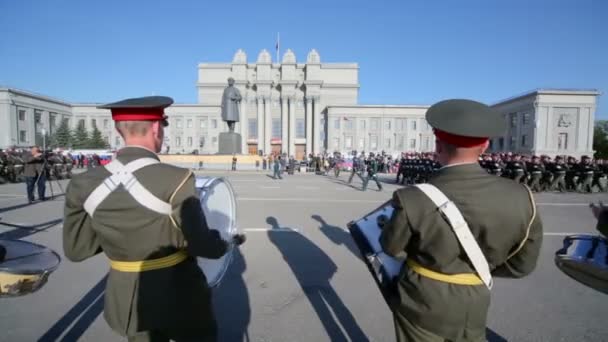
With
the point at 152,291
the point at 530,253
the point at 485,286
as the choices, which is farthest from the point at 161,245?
the point at 530,253

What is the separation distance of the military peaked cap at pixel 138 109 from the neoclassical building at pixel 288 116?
64903mm

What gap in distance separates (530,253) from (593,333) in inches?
94.5

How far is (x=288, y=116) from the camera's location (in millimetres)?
70000

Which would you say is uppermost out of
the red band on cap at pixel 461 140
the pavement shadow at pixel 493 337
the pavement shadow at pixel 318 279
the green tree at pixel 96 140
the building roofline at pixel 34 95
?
the building roofline at pixel 34 95

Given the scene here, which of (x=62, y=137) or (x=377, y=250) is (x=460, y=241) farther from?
(x=62, y=137)

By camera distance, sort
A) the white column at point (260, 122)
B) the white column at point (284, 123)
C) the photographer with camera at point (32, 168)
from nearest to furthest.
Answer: the photographer with camera at point (32, 168) < the white column at point (284, 123) < the white column at point (260, 122)

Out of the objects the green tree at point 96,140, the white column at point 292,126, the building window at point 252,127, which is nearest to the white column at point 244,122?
the building window at point 252,127

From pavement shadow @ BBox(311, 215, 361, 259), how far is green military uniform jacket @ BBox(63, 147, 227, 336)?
3.75m

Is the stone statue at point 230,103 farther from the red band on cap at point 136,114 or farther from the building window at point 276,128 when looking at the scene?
the building window at point 276,128

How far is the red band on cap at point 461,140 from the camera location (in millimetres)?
1497

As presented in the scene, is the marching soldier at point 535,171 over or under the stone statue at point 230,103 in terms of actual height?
under

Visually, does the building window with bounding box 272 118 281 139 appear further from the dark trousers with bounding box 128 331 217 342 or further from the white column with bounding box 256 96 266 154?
the dark trousers with bounding box 128 331 217 342

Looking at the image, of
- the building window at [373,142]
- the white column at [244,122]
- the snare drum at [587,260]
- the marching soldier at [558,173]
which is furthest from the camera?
the white column at [244,122]

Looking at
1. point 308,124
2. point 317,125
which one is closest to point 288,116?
point 308,124
